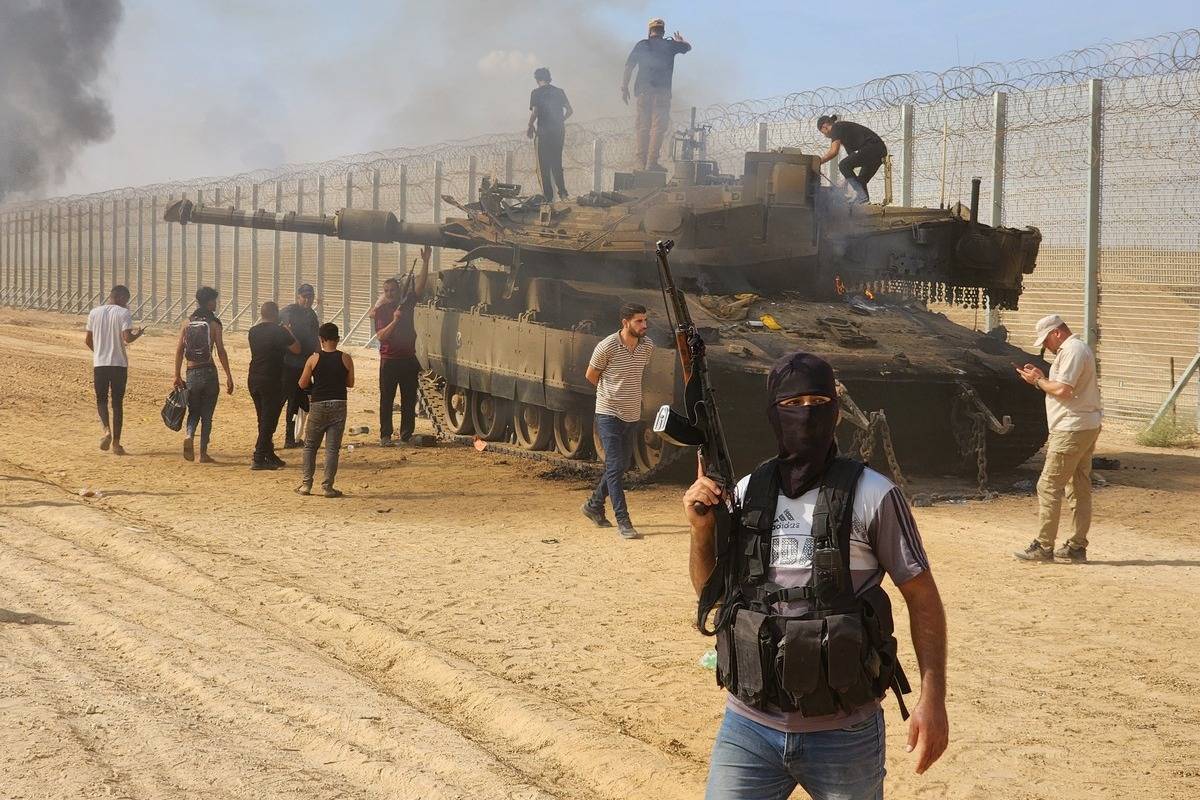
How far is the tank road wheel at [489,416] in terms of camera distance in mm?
15461

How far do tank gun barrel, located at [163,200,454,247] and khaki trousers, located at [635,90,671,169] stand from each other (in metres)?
3.19

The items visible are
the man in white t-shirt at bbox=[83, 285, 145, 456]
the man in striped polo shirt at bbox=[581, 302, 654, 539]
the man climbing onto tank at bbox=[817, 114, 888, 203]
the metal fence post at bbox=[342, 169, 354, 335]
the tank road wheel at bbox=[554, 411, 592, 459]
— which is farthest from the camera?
the metal fence post at bbox=[342, 169, 354, 335]

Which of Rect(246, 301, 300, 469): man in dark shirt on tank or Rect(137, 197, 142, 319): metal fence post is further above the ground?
Rect(137, 197, 142, 319): metal fence post

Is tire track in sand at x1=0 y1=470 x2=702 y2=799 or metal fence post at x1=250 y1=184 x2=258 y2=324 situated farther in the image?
metal fence post at x1=250 y1=184 x2=258 y2=324

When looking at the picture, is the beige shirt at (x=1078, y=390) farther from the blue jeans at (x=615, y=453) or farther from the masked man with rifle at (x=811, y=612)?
the masked man with rifle at (x=811, y=612)

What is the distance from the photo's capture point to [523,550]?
31.1ft

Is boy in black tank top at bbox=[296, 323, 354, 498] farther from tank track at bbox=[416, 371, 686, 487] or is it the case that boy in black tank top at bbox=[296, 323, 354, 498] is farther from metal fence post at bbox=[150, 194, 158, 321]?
metal fence post at bbox=[150, 194, 158, 321]

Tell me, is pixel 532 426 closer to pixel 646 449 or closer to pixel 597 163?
pixel 646 449

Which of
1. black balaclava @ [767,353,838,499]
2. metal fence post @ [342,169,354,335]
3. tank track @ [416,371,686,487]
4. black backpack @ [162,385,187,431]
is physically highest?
metal fence post @ [342,169,354,335]

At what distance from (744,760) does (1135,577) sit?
625cm

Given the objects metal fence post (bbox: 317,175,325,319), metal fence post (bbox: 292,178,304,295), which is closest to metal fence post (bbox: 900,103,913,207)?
metal fence post (bbox: 317,175,325,319)

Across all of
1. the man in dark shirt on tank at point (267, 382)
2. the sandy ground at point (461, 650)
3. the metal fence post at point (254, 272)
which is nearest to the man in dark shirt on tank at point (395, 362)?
the man in dark shirt on tank at point (267, 382)

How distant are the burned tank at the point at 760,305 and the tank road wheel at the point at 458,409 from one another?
524mm

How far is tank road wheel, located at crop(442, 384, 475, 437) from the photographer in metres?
16.1
